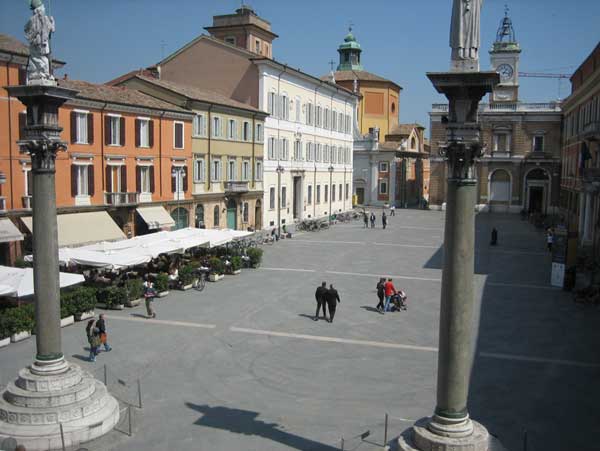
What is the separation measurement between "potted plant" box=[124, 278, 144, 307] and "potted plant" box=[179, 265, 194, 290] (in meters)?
2.60

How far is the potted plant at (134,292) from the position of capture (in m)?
21.5

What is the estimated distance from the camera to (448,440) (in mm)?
8945

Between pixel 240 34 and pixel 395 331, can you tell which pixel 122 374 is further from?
pixel 240 34

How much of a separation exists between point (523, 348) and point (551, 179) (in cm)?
5105

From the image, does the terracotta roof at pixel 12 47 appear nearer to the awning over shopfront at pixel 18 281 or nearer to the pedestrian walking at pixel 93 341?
the awning over shopfront at pixel 18 281

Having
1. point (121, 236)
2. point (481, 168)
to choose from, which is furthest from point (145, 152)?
point (481, 168)

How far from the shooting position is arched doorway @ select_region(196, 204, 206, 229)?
38.0m

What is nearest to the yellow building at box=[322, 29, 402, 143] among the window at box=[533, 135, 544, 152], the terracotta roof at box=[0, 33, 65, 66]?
the window at box=[533, 135, 544, 152]

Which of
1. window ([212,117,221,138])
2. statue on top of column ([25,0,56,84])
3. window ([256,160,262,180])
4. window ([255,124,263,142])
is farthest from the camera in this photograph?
window ([256,160,262,180])

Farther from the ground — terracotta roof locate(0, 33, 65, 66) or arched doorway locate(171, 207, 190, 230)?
terracotta roof locate(0, 33, 65, 66)

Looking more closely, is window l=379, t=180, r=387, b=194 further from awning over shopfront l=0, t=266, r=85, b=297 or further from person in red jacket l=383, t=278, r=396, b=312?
Result: awning over shopfront l=0, t=266, r=85, b=297

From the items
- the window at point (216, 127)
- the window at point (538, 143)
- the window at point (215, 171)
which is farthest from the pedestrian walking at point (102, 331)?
the window at point (538, 143)

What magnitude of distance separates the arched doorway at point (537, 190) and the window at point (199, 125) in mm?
38900

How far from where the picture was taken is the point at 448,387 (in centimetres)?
905
